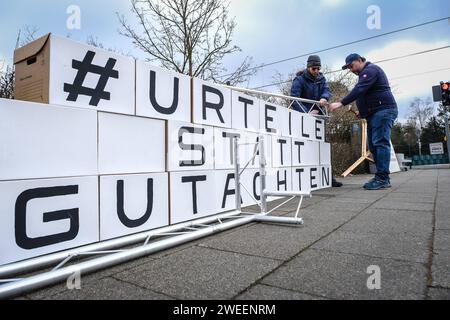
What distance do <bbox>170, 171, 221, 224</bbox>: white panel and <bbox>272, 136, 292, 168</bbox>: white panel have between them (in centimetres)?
134

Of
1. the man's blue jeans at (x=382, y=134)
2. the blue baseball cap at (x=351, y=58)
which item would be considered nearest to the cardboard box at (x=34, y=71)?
A: the blue baseball cap at (x=351, y=58)

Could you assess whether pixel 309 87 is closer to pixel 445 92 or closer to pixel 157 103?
pixel 157 103

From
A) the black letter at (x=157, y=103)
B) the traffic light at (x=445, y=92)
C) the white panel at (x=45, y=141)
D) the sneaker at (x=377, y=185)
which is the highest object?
the traffic light at (x=445, y=92)

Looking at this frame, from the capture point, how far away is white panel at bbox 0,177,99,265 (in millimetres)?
1631

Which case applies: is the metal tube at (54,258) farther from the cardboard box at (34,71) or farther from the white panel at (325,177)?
the white panel at (325,177)

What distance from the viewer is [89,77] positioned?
2.07 meters

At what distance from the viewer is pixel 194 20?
29.4 feet

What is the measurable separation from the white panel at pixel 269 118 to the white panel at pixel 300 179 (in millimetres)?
738

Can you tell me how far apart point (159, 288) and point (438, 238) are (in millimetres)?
1858

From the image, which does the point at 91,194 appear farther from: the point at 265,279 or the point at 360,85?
the point at 360,85

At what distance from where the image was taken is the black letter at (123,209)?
2.17 metres

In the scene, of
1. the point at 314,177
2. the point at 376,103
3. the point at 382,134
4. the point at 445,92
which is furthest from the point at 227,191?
the point at 445,92

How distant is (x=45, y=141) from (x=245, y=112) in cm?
237
